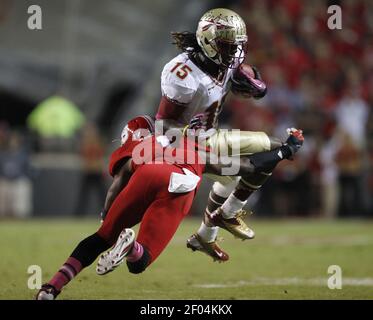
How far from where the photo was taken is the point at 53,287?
17.2ft

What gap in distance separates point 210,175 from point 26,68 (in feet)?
30.3

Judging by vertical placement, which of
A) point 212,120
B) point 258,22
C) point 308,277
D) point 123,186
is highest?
point 258,22

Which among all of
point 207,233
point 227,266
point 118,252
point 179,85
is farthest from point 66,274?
point 227,266

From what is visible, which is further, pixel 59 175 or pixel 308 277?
pixel 59 175

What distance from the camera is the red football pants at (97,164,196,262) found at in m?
5.37

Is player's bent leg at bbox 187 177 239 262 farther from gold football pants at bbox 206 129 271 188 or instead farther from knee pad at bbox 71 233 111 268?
knee pad at bbox 71 233 111 268

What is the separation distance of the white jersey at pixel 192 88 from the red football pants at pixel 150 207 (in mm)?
450

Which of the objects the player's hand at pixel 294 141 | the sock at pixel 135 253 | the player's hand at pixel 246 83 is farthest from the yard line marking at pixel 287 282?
the player's hand at pixel 246 83

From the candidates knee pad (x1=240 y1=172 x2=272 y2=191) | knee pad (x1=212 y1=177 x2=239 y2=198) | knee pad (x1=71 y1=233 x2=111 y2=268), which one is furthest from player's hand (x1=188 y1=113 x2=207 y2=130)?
knee pad (x1=71 y1=233 x2=111 y2=268)

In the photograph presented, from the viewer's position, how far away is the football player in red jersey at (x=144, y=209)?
5.23 meters

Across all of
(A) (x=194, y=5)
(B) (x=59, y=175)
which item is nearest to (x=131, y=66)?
(A) (x=194, y=5)

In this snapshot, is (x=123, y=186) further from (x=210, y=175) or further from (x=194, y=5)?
(x=194, y=5)

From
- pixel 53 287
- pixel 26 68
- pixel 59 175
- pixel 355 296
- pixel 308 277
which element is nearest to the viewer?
pixel 53 287

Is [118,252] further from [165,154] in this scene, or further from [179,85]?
[179,85]
